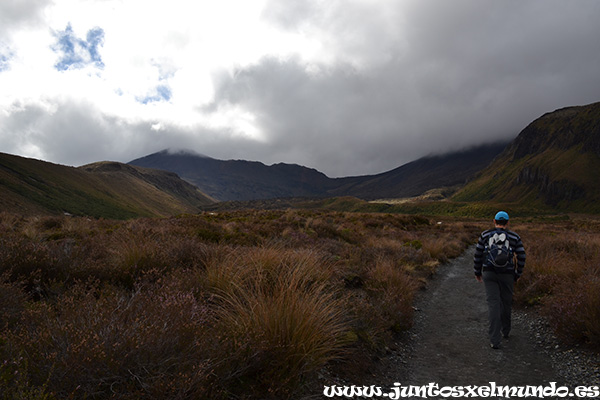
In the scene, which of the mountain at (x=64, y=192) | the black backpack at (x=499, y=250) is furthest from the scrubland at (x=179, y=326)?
the mountain at (x=64, y=192)

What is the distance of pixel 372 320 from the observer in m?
5.39

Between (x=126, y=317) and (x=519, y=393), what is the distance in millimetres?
5065

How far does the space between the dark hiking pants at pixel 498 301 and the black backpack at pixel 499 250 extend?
0.92 ft

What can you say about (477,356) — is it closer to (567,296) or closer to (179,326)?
(567,296)

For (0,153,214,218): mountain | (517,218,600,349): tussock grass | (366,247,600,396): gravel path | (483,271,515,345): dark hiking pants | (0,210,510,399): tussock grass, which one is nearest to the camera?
(0,210,510,399): tussock grass

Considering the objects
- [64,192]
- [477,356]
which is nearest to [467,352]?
[477,356]

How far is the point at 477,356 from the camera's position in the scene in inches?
208

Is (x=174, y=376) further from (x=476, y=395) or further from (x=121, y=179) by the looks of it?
(x=121, y=179)

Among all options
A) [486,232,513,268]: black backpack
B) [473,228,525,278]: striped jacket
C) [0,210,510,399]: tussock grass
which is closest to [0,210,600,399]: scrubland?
[0,210,510,399]: tussock grass

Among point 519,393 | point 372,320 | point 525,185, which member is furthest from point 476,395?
point 525,185

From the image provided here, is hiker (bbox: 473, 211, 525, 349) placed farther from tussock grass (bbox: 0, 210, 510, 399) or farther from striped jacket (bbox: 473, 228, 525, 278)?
tussock grass (bbox: 0, 210, 510, 399)

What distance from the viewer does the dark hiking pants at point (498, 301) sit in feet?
18.4

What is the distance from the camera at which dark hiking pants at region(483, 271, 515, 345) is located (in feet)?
18.4

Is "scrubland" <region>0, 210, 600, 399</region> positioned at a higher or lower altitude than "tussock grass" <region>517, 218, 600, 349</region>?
higher
